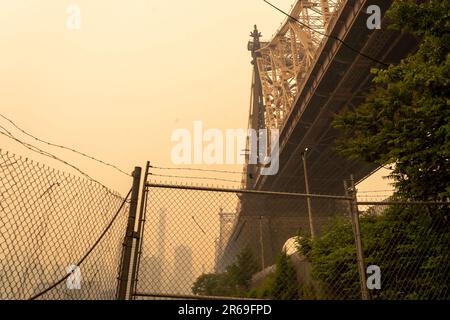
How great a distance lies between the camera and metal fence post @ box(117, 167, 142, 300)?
403 centimetres

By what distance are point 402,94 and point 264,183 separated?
39.6 metres

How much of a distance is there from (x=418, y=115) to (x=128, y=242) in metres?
6.04

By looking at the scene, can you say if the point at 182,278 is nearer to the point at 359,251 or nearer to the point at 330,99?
the point at 359,251

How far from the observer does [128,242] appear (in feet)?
13.8

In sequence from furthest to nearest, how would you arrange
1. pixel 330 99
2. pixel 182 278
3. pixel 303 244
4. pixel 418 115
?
1. pixel 330 99
2. pixel 303 244
3. pixel 418 115
4. pixel 182 278

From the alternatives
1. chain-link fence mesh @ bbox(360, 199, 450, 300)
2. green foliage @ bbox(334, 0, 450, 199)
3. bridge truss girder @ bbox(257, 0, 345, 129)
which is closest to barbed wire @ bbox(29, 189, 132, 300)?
chain-link fence mesh @ bbox(360, 199, 450, 300)

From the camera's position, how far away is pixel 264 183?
4728cm

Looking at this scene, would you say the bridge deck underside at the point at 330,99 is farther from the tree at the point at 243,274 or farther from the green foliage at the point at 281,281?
the tree at the point at 243,274

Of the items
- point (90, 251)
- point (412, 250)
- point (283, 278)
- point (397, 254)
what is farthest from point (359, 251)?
point (283, 278)

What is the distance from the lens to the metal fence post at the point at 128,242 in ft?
13.2

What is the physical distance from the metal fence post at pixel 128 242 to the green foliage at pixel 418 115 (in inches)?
209

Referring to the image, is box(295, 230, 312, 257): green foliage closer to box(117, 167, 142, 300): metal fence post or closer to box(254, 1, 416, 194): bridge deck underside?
box(254, 1, 416, 194): bridge deck underside

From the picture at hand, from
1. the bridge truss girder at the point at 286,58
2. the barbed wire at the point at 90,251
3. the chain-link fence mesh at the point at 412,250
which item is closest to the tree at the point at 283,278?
the chain-link fence mesh at the point at 412,250
